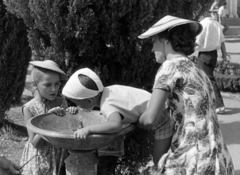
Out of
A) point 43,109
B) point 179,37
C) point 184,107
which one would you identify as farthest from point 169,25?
point 43,109

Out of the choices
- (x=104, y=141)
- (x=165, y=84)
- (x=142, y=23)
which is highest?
(x=142, y=23)

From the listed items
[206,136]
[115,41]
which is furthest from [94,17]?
[206,136]

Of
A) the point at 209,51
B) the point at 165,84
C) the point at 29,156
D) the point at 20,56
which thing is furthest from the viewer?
the point at 209,51

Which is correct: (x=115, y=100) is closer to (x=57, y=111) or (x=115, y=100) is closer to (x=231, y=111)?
(x=57, y=111)

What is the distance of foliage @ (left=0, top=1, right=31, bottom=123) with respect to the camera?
6090 millimetres

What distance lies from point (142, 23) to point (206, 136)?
4.30ft

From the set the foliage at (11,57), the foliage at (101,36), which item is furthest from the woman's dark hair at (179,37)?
the foliage at (11,57)

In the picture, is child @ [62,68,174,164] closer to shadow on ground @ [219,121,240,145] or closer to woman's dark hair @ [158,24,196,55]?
woman's dark hair @ [158,24,196,55]

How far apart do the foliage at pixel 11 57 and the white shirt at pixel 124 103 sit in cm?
351

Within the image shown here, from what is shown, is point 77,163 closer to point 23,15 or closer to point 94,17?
point 94,17

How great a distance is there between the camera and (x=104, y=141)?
9.39 feet

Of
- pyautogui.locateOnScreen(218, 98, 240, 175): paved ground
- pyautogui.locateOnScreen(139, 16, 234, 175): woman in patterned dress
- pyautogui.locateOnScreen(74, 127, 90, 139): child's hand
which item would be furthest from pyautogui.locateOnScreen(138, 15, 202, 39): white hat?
pyautogui.locateOnScreen(218, 98, 240, 175): paved ground

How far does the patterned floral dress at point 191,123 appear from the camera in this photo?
273 cm

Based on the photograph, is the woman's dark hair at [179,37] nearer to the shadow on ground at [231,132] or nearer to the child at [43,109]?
the child at [43,109]
